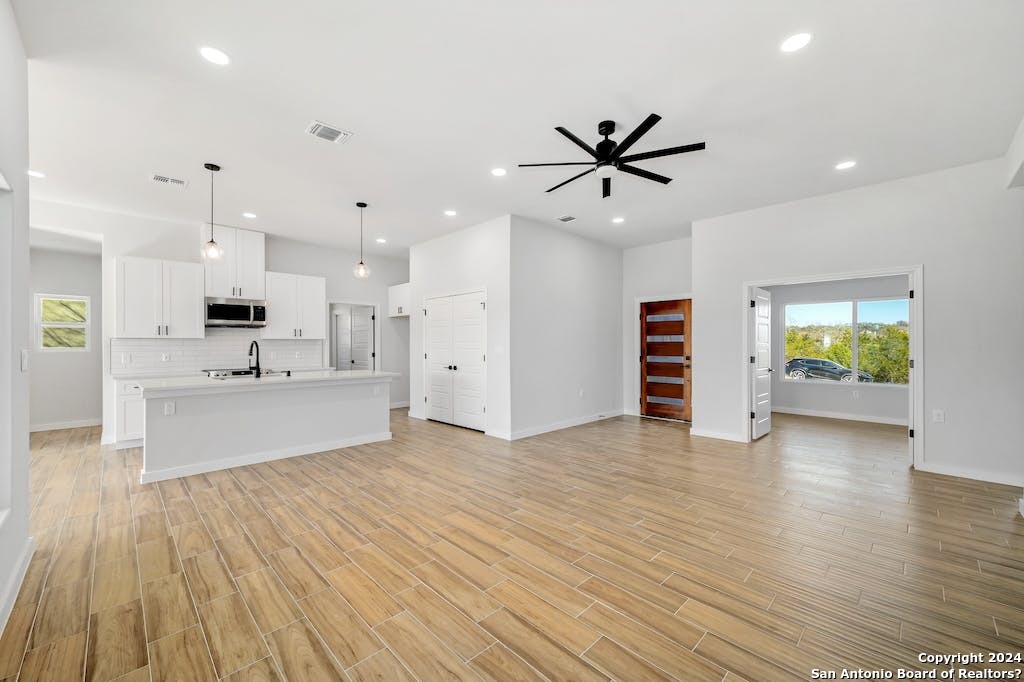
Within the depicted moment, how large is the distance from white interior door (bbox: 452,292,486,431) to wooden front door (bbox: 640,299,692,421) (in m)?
3.14

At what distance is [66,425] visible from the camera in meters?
6.54

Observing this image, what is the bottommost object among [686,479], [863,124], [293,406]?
[686,479]

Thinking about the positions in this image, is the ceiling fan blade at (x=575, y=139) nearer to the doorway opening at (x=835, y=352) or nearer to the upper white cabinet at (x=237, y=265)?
the doorway opening at (x=835, y=352)

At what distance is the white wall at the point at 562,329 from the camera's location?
579cm

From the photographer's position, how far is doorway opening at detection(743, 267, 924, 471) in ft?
19.7

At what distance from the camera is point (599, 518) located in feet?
10.3

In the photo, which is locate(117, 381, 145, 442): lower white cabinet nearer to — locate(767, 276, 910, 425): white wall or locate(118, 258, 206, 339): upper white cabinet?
locate(118, 258, 206, 339): upper white cabinet

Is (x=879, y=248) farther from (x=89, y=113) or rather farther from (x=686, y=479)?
(x=89, y=113)

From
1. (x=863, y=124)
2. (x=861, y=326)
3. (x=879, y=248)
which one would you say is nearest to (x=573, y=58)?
(x=863, y=124)

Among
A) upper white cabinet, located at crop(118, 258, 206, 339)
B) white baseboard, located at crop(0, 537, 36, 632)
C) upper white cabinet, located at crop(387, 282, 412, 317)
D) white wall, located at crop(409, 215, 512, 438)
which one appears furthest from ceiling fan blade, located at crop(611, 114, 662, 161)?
upper white cabinet, located at crop(118, 258, 206, 339)

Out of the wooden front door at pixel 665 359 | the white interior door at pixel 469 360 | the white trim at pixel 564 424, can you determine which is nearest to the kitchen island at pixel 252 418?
the white interior door at pixel 469 360

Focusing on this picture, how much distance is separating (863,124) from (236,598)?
5304mm

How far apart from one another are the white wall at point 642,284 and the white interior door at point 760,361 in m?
1.35

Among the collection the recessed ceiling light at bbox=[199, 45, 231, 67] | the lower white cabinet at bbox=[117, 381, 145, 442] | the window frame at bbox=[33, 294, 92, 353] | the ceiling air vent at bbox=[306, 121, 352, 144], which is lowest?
the lower white cabinet at bbox=[117, 381, 145, 442]
